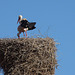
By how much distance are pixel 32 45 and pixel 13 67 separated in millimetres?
790

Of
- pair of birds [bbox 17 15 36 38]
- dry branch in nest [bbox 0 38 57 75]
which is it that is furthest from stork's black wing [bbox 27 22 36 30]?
dry branch in nest [bbox 0 38 57 75]

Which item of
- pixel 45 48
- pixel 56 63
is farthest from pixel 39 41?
pixel 56 63

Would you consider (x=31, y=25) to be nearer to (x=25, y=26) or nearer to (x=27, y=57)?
(x=25, y=26)

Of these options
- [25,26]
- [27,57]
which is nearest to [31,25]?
[25,26]

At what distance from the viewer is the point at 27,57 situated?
8.30 meters

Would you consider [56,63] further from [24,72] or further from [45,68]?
[24,72]

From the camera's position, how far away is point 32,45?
8344mm

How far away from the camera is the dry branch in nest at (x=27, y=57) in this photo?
27.2ft

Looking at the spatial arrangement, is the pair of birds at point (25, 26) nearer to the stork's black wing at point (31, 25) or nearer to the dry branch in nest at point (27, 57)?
the stork's black wing at point (31, 25)

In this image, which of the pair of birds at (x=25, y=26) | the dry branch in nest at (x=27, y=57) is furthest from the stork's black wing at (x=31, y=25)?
the dry branch in nest at (x=27, y=57)

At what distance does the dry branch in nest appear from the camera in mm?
8281

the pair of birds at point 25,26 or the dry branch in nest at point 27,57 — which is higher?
the pair of birds at point 25,26

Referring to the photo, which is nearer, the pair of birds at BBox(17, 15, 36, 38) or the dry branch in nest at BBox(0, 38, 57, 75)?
the dry branch in nest at BBox(0, 38, 57, 75)

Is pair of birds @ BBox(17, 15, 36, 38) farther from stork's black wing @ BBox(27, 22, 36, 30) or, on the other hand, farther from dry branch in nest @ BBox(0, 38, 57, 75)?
dry branch in nest @ BBox(0, 38, 57, 75)
